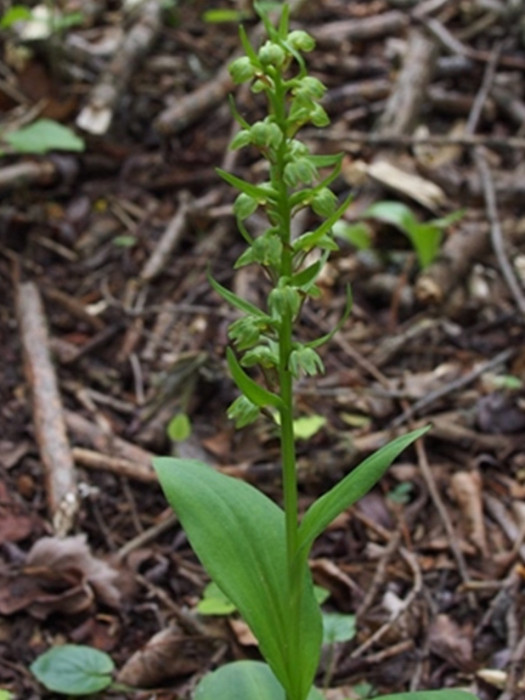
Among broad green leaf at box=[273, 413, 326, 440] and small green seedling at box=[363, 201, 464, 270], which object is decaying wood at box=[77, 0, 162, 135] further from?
broad green leaf at box=[273, 413, 326, 440]

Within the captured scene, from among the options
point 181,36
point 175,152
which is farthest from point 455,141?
point 181,36

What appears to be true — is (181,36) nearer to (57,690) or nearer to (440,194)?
Result: (440,194)

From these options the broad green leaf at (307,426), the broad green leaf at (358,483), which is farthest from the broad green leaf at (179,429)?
the broad green leaf at (358,483)

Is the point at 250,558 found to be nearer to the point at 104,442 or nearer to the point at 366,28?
the point at 104,442

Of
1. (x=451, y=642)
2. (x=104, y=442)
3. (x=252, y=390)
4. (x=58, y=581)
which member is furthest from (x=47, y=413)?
(x=252, y=390)

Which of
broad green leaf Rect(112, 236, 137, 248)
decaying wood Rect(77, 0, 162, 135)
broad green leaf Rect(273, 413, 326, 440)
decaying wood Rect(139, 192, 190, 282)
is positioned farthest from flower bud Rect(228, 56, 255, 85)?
decaying wood Rect(77, 0, 162, 135)

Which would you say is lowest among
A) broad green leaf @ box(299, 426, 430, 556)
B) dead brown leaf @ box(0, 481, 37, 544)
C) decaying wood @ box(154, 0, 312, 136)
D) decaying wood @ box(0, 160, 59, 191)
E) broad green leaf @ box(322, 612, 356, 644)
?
broad green leaf @ box(322, 612, 356, 644)

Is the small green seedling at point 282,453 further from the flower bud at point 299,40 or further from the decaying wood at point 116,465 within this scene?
the decaying wood at point 116,465

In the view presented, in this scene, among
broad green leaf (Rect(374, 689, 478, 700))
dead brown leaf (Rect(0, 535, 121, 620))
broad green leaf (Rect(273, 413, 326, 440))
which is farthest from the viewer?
broad green leaf (Rect(273, 413, 326, 440))
